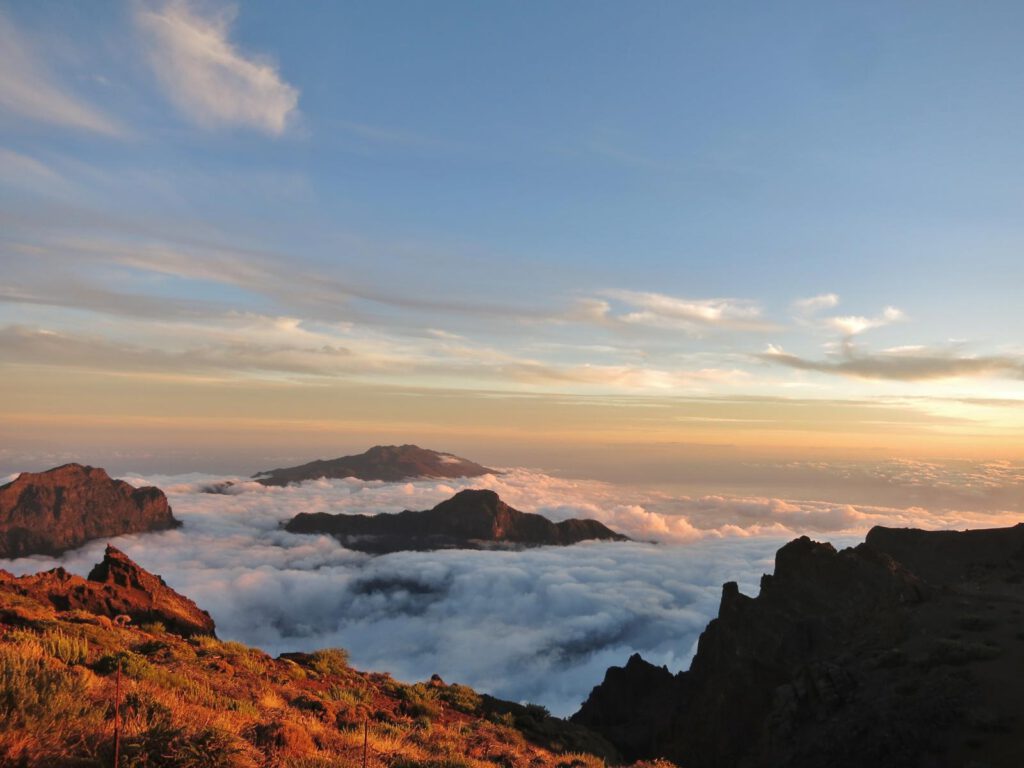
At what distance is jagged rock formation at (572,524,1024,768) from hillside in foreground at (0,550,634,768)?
11.2 m

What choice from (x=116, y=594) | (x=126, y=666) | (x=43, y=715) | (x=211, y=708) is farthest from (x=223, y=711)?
(x=116, y=594)

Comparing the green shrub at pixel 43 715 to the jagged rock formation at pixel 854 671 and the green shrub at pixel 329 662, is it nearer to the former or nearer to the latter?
the green shrub at pixel 329 662

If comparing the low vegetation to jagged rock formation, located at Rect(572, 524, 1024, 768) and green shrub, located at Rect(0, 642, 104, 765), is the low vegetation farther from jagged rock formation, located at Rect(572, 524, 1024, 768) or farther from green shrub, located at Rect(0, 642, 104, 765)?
jagged rock formation, located at Rect(572, 524, 1024, 768)

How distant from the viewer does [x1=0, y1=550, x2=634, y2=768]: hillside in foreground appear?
7188 millimetres

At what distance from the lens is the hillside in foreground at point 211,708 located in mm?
7188

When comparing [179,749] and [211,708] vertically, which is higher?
[179,749]

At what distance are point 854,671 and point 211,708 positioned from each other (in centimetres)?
3244

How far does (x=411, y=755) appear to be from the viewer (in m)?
11.2

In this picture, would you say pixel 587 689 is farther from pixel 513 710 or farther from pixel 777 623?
pixel 513 710

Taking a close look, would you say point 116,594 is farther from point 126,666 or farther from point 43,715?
point 43,715

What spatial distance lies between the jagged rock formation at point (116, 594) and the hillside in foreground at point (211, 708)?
0.14m

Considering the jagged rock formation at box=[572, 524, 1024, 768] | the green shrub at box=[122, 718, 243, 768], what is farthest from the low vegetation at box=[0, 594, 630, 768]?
the jagged rock formation at box=[572, 524, 1024, 768]

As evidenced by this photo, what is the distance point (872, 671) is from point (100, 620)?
3680 cm

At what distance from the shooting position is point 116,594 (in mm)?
30953
